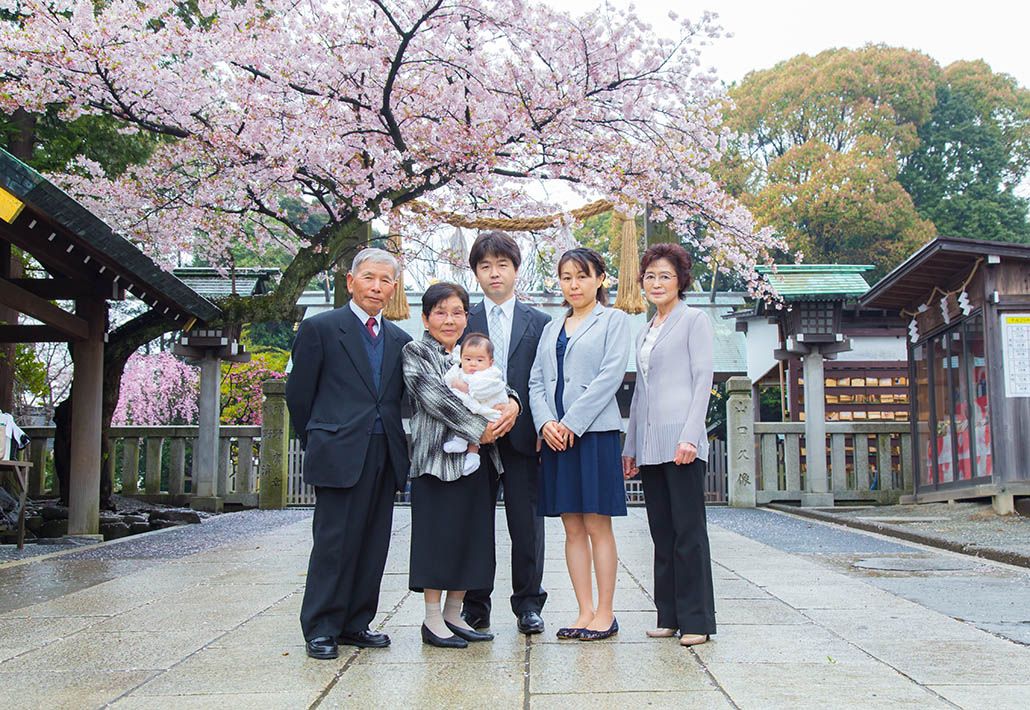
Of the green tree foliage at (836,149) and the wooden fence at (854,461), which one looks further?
Answer: the green tree foliage at (836,149)

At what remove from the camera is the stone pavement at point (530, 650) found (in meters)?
3.04

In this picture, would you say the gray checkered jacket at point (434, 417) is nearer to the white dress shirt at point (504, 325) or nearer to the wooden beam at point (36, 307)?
the white dress shirt at point (504, 325)

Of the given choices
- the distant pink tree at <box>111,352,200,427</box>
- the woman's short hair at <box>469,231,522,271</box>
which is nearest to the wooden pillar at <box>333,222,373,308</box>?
the woman's short hair at <box>469,231,522,271</box>

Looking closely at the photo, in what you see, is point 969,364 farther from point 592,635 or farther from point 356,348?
point 356,348

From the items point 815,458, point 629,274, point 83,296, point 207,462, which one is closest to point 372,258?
point 83,296

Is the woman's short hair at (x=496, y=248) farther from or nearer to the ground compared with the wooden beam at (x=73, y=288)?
nearer to the ground

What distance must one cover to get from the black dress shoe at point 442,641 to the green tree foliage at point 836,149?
23956 millimetres

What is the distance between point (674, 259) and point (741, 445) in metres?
10.5

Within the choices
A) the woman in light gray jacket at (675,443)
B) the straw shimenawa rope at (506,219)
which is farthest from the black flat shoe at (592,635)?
the straw shimenawa rope at (506,219)

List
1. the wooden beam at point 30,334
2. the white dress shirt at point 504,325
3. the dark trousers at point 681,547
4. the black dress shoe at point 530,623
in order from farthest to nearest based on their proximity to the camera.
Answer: the wooden beam at point 30,334 → the white dress shirt at point 504,325 → the black dress shoe at point 530,623 → the dark trousers at point 681,547

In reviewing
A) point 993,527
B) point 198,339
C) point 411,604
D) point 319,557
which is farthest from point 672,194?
point 319,557

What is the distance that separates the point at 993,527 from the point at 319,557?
7.34 meters

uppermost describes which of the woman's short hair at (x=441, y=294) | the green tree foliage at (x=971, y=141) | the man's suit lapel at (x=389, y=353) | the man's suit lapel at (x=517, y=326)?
the green tree foliage at (x=971, y=141)

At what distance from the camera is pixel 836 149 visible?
28.3 m
